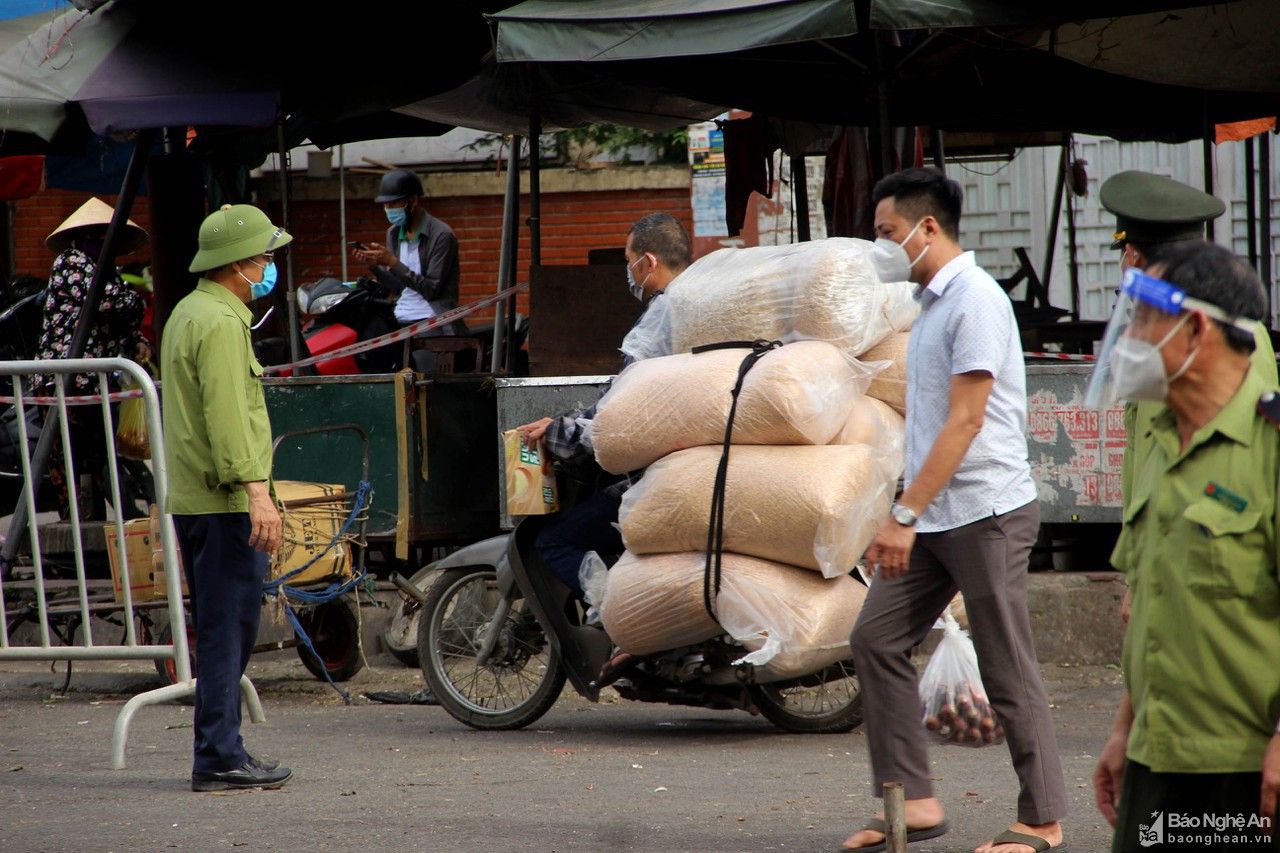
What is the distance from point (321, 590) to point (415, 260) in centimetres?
359

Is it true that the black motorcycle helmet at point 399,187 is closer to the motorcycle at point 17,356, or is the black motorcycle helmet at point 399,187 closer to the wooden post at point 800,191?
the motorcycle at point 17,356

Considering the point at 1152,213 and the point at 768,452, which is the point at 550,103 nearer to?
the point at 768,452

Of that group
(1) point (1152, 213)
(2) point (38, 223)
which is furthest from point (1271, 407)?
(2) point (38, 223)

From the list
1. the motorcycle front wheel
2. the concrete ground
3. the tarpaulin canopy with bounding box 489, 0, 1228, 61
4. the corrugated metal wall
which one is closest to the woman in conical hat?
the concrete ground

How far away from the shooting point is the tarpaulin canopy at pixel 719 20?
6844 mm

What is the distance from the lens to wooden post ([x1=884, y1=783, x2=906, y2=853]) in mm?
4020

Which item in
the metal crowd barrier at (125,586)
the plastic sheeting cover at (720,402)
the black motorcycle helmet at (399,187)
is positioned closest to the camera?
the plastic sheeting cover at (720,402)

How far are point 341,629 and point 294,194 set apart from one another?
8.70m

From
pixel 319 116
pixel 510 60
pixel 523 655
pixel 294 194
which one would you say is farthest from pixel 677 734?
pixel 294 194

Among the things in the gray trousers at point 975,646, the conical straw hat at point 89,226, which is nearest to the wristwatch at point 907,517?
the gray trousers at point 975,646

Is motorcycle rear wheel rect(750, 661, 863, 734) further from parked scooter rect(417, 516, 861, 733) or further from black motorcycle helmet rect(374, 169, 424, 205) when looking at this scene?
black motorcycle helmet rect(374, 169, 424, 205)

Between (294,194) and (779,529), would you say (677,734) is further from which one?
(294,194)

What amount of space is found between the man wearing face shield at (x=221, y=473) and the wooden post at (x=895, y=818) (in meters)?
2.34

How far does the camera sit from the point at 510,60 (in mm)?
7496
